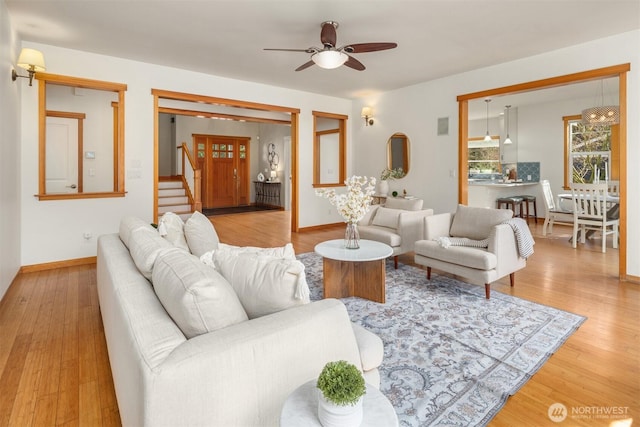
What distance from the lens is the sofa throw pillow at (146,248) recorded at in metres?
1.65

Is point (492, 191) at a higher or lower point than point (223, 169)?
lower

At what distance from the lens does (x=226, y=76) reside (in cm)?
560

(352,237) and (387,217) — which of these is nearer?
(352,237)

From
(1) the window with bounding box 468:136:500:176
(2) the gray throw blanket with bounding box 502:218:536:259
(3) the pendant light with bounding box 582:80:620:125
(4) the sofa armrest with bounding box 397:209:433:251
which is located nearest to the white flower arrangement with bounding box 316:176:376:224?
(4) the sofa armrest with bounding box 397:209:433:251

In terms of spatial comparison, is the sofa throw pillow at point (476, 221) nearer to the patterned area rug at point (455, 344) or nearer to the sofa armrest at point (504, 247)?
the sofa armrest at point (504, 247)

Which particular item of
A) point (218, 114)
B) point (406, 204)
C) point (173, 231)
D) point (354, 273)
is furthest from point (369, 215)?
point (218, 114)

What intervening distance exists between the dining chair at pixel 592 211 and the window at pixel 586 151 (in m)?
2.19

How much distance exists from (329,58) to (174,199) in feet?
18.7

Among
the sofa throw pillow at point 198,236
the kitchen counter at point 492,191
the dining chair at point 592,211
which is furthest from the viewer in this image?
the kitchen counter at point 492,191

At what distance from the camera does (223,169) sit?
1124cm

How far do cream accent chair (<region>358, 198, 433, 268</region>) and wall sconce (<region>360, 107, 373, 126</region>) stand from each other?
2.75m

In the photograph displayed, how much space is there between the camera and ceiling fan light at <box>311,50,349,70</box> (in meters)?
3.44

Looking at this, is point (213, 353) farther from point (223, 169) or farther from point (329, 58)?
point (223, 169)

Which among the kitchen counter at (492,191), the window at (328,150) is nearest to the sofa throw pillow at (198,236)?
the window at (328,150)
